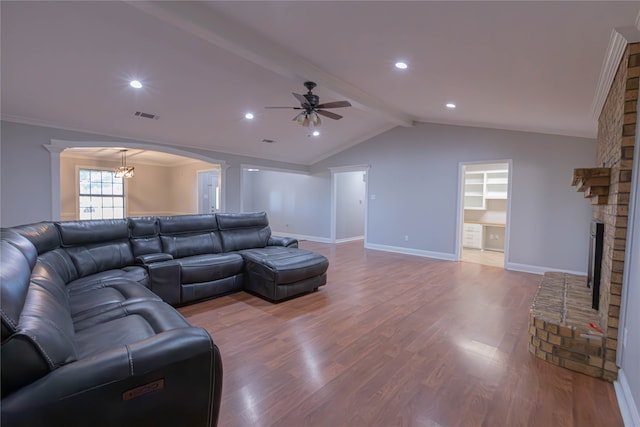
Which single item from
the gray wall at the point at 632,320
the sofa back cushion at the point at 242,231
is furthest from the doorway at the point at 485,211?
the gray wall at the point at 632,320

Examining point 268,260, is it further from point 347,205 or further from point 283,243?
point 347,205

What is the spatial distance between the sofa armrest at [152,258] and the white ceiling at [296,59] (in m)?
2.31

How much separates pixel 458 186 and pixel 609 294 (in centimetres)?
423

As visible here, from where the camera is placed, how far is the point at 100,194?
30.0 ft

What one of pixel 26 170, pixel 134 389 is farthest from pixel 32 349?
pixel 26 170

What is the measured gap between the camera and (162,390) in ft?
4.26

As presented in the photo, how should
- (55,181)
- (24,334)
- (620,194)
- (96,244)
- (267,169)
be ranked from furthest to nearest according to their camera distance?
(267,169) < (55,181) < (96,244) < (620,194) < (24,334)

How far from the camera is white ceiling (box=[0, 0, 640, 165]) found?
2.25 metres

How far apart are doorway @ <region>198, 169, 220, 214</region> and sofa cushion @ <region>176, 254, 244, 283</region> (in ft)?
20.8

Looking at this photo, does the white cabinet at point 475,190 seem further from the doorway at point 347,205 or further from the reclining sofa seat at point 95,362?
the reclining sofa seat at point 95,362

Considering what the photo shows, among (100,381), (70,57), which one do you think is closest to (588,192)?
(100,381)

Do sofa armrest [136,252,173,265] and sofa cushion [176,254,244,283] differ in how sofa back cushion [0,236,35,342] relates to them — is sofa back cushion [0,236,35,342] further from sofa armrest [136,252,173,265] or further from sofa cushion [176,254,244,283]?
sofa cushion [176,254,244,283]

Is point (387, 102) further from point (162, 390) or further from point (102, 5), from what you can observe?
point (162, 390)

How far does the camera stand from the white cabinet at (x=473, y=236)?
7.52 meters
